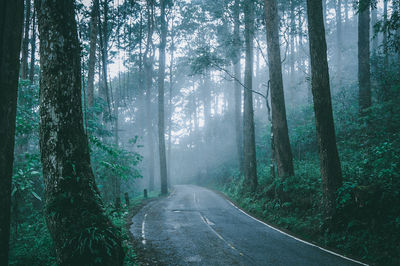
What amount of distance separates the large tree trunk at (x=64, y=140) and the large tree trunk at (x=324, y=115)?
682 centimetres

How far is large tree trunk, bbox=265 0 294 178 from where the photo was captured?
39.5 feet

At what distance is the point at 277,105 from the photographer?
12.5 m

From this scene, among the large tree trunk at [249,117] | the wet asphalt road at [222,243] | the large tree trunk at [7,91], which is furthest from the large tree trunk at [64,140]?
the large tree trunk at [249,117]

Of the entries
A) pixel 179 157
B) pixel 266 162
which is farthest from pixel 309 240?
pixel 179 157

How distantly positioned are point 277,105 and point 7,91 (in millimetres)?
11357

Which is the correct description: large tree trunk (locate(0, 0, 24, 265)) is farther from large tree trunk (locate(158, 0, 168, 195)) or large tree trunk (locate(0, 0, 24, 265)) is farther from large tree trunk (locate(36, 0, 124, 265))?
large tree trunk (locate(158, 0, 168, 195))

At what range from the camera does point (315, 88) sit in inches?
333

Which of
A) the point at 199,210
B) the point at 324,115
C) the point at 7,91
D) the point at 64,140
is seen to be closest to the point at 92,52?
the point at 199,210

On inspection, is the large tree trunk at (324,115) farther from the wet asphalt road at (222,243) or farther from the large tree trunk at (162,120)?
the large tree trunk at (162,120)

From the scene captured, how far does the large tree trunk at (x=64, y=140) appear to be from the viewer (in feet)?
14.4

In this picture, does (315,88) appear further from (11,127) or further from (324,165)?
(11,127)

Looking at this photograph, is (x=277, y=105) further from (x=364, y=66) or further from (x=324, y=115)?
A: (x=364, y=66)

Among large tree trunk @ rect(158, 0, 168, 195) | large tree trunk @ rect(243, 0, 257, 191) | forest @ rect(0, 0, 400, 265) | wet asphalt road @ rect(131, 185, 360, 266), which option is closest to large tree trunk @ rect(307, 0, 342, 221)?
forest @ rect(0, 0, 400, 265)

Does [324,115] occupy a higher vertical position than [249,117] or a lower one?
lower
